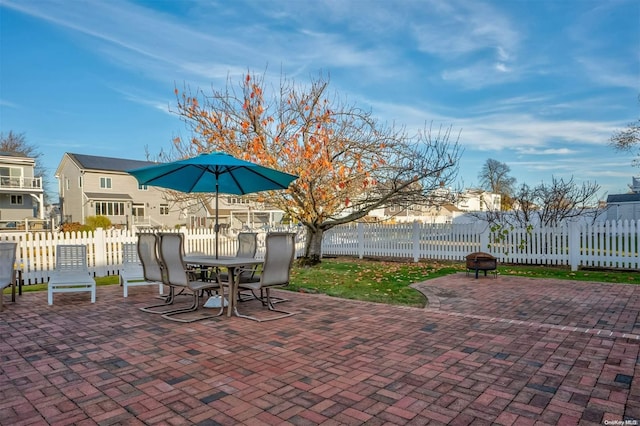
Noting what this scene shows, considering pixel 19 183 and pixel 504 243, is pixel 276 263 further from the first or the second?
pixel 19 183

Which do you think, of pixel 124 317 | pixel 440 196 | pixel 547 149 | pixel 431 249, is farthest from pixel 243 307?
pixel 547 149

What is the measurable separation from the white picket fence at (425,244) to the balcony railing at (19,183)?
24423 millimetres

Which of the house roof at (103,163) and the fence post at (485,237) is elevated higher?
the house roof at (103,163)

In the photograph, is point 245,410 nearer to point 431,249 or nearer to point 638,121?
point 431,249

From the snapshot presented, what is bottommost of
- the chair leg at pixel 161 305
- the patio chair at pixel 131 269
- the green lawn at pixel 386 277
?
the green lawn at pixel 386 277

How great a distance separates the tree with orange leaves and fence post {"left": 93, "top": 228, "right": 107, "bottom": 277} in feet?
11.9

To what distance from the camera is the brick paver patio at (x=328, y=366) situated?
9.29ft

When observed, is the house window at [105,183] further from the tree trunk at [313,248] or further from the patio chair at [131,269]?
the patio chair at [131,269]

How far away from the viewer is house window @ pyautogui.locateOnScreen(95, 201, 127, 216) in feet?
114

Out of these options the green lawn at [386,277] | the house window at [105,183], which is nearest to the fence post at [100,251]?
the green lawn at [386,277]

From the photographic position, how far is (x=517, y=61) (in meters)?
13.4

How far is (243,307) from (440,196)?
7086mm

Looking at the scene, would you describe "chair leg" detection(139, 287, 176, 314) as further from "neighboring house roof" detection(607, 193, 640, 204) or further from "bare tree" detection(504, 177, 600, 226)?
"neighboring house roof" detection(607, 193, 640, 204)

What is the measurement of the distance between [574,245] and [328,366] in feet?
33.5
